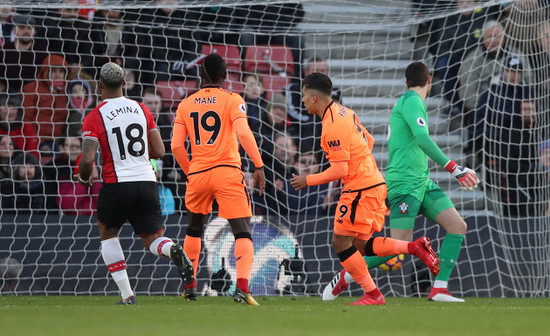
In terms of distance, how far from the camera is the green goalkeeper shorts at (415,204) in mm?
7371

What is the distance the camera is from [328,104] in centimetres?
670

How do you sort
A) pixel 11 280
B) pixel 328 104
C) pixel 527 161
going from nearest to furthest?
pixel 328 104, pixel 11 280, pixel 527 161

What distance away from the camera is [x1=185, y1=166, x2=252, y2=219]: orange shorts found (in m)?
6.82

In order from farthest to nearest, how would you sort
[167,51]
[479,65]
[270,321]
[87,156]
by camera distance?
1. [479,65]
2. [167,51]
3. [87,156]
4. [270,321]

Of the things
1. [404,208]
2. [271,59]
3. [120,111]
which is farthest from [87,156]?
[271,59]

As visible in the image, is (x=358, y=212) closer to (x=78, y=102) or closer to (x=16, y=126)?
(x=78, y=102)

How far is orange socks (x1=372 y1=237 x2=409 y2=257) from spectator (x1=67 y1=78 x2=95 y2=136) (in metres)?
4.66

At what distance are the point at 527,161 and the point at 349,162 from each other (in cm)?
429

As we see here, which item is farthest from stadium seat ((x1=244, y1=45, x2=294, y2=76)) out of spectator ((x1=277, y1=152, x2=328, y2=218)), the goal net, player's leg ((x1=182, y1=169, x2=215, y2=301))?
player's leg ((x1=182, y1=169, x2=215, y2=301))

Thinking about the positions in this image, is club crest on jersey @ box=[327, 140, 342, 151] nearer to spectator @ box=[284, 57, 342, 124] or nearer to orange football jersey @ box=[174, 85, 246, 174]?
orange football jersey @ box=[174, 85, 246, 174]

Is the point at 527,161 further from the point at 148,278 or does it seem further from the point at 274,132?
the point at 148,278

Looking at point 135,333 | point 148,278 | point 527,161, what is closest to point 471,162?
point 527,161

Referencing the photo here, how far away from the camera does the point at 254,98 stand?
1069cm

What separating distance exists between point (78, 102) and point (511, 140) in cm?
505
